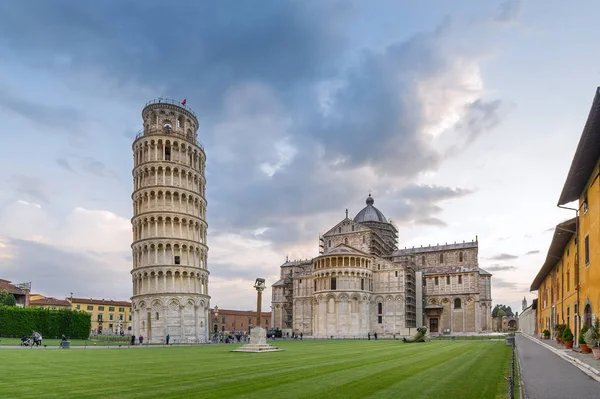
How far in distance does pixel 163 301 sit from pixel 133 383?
4926 centimetres

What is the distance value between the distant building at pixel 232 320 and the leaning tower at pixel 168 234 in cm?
4571

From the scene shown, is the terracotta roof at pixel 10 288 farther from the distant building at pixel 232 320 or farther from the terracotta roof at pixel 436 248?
the terracotta roof at pixel 436 248

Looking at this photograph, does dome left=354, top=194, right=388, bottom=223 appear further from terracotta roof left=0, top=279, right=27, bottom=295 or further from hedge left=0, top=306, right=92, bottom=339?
terracotta roof left=0, top=279, right=27, bottom=295

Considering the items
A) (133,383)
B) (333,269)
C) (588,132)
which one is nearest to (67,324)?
(333,269)

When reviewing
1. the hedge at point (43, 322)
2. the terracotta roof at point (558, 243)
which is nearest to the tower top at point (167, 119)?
the hedge at point (43, 322)

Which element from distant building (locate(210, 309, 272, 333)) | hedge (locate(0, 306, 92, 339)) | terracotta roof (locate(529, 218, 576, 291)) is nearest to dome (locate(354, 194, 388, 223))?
distant building (locate(210, 309, 272, 333))

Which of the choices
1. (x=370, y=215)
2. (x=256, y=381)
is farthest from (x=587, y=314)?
(x=370, y=215)

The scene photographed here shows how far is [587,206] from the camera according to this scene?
24.8 meters

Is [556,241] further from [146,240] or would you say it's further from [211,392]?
[146,240]

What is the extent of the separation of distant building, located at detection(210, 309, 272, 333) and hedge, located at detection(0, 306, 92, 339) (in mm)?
47377

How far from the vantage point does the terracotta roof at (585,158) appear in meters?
17.2

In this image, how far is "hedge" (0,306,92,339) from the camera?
57562 millimetres

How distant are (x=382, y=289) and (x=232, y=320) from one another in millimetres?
47977

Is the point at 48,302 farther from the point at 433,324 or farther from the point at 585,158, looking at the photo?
the point at 585,158
